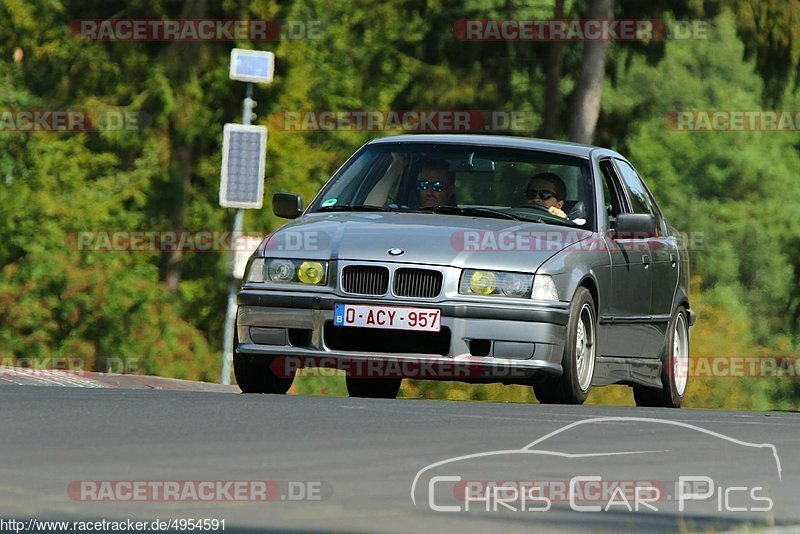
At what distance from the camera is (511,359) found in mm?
11375

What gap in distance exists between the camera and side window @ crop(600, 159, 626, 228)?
13.5 m

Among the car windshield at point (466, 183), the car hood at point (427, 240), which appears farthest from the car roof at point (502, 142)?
the car hood at point (427, 240)

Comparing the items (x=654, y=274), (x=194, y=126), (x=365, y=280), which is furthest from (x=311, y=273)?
(x=194, y=126)

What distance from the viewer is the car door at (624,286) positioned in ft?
41.3

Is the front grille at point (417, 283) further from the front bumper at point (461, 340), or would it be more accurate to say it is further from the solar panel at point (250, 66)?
the solar panel at point (250, 66)

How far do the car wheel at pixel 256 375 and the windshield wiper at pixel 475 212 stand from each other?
1.37 meters

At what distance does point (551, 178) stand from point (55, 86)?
105 ft

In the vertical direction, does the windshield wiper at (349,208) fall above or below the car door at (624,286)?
above

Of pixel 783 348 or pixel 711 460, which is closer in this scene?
pixel 711 460

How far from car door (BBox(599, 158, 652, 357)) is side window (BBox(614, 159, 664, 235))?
237 mm

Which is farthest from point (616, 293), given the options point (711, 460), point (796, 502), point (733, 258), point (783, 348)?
point (733, 258)

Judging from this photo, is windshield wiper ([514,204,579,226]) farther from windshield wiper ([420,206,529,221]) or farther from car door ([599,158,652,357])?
car door ([599,158,652,357])

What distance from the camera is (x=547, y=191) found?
1270 cm

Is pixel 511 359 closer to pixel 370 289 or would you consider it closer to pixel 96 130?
Answer: pixel 370 289
